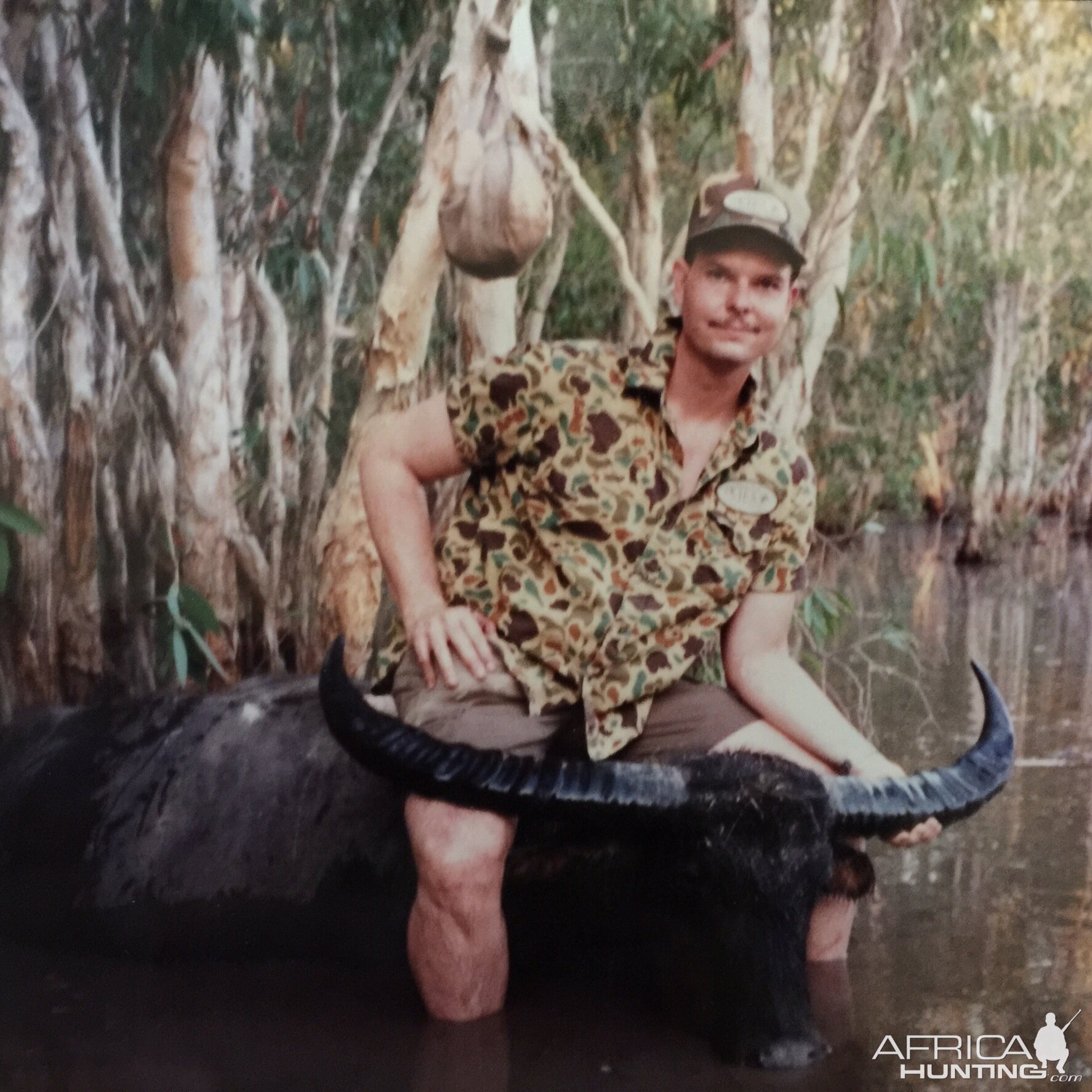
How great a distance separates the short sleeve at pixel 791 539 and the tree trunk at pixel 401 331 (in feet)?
2.41

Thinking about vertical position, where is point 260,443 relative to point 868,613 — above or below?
above

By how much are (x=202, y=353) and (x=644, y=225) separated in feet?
3.22

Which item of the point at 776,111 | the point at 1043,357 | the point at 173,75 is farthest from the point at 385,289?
the point at 1043,357

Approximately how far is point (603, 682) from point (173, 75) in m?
1.56

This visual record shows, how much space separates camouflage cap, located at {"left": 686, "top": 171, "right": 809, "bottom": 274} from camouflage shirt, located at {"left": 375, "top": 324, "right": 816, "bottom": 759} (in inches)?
9.0

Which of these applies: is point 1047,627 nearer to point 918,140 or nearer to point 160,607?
point 918,140

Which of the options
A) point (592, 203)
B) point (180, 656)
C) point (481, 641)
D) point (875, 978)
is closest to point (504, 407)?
point (481, 641)

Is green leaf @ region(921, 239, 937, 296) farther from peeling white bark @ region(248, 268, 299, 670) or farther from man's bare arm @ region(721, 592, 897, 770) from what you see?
peeling white bark @ region(248, 268, 299, 670)

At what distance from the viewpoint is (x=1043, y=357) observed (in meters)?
2.86

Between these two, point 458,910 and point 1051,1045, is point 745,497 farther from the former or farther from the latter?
point 1051,1045

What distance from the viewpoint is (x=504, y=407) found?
2.51m

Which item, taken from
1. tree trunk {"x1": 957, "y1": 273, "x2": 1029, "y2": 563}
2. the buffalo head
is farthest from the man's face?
the buffalo head

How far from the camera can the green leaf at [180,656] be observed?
2.94 metres
